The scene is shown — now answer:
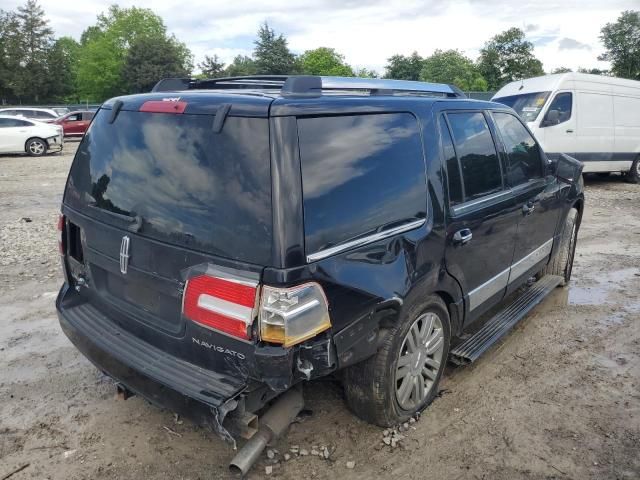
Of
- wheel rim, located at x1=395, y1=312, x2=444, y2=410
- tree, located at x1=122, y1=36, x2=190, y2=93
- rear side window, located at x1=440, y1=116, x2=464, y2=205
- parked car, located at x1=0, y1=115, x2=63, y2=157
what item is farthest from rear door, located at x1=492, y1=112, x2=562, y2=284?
tree, located at x1=122, y1=36, x2=190, y2=93

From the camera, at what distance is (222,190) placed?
2.27 metres

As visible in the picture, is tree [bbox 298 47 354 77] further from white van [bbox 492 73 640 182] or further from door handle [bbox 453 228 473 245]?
door handle [bbox 453 228 473 245]

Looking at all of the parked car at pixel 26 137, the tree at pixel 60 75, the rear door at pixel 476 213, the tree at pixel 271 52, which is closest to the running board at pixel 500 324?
the rear door at pixel 476 213

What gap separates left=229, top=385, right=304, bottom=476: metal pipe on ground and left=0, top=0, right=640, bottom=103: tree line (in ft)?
157

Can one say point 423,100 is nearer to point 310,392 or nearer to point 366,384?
point 366,384

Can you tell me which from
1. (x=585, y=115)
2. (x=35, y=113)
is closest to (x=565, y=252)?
(x=585, y=115)

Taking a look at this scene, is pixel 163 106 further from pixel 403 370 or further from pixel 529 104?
pixel 529 104

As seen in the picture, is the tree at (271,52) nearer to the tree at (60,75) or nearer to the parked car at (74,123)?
the parked car at (74,123)

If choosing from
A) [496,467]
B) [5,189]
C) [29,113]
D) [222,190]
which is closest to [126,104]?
[222,190]

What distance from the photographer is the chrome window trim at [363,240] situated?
Answer: 226cm

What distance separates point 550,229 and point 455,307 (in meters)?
1.88

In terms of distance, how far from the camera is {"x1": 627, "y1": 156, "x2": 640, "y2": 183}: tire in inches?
502

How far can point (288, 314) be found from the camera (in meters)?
2.13

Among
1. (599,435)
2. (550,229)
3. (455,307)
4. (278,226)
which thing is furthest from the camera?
(550,229)
